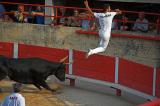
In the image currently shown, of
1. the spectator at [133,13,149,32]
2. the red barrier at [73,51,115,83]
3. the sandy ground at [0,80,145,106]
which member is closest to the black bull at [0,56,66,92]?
the sandy ground at [0,80,145,106]

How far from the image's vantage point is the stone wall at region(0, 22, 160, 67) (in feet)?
40.7

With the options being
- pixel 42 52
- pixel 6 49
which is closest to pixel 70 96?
pixel 42 52

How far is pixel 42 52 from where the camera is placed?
14.1 m

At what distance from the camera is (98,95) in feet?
39.3

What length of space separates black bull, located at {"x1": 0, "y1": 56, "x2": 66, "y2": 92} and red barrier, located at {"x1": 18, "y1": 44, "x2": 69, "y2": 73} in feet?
5.88

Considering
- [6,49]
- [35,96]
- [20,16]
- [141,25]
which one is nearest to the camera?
[35,96]

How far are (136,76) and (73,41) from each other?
10.0 ft

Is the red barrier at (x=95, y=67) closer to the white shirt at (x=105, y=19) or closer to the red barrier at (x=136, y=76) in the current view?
the red barrier at (x=136, y=76)

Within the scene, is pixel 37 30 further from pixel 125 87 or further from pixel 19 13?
pixel 125 87

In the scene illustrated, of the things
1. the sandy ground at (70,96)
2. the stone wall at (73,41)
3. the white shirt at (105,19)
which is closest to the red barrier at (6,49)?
the stone wall at (73,41)

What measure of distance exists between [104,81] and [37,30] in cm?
319

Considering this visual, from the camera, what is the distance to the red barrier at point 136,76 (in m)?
11.2

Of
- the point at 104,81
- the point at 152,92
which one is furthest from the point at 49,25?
the point at 152,92

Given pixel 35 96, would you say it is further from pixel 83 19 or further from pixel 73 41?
pixel 83 19
